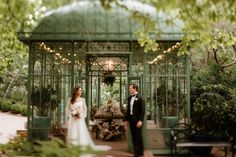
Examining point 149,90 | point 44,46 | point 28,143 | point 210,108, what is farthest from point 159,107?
point 28,143

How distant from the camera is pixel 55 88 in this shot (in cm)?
1391

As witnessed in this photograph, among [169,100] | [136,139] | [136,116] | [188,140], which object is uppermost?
[169,100]

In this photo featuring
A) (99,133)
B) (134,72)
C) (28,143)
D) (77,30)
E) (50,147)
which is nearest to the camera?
(50,147)

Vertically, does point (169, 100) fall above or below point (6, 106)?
above

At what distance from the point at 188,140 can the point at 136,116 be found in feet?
6.41

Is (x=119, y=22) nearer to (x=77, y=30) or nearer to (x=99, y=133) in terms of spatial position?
(x=77, y=30)

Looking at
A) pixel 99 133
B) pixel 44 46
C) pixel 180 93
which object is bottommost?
pixel 99 133

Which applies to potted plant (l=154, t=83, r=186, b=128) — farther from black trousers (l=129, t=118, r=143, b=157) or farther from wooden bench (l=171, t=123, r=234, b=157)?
black trousers (l=129, t=118, r=143, b=157)

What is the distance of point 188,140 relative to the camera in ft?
43.7

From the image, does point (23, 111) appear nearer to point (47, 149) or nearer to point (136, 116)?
point (136, 116)

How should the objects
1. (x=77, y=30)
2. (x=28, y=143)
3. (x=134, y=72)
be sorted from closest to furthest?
(x=28, y=143) < (x=77, y=30) < (x=134, y=72)

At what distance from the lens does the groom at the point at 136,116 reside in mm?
12268

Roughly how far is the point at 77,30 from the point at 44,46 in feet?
3.97

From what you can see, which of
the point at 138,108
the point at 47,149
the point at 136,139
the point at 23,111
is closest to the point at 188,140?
the point at 136,139
